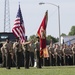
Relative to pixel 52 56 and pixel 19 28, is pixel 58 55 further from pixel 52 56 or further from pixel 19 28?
pixel 19 28

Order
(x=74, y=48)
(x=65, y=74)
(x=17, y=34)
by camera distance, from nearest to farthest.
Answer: (x=65, y=74)
(x=17, y=34)
(x=74, y=48)

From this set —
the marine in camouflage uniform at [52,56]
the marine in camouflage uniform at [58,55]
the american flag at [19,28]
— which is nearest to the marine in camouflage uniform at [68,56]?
the marine in camouflage uniform at [58,55]

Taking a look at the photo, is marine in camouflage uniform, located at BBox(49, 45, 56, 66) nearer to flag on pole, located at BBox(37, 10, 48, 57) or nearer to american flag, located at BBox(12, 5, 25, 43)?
american flag, located at BBox(12, 5, 25, 43)

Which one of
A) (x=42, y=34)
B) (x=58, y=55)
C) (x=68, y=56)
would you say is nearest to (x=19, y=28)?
(x=42, y=34)

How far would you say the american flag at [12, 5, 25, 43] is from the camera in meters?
30.8

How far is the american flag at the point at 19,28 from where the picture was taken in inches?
1212

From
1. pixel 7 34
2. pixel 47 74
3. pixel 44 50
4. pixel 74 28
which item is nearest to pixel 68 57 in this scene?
pixel 7 34

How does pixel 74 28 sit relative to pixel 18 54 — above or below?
above

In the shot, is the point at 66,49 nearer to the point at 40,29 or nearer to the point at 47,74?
the point at 40,29

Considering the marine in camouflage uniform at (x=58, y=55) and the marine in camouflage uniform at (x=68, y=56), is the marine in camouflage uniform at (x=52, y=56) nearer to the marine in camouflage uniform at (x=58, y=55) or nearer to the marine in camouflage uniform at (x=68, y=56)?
the marine in camouflage uniform at (x=58, y=55)

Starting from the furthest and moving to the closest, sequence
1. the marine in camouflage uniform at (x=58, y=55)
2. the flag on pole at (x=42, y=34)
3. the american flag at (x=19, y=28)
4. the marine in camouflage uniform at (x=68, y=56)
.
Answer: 1. the marine in camouflage uniform at (x=68, y=56)
2. the marine in camouflage uniform at (x=58, y=55)
3. the american flag at (x=19, y=28)
4. the flag on pole at (x=42, y=34)

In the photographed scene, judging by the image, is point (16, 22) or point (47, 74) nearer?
point (47, 74)

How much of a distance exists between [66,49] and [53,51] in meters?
1.08

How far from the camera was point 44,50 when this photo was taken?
2761cm
